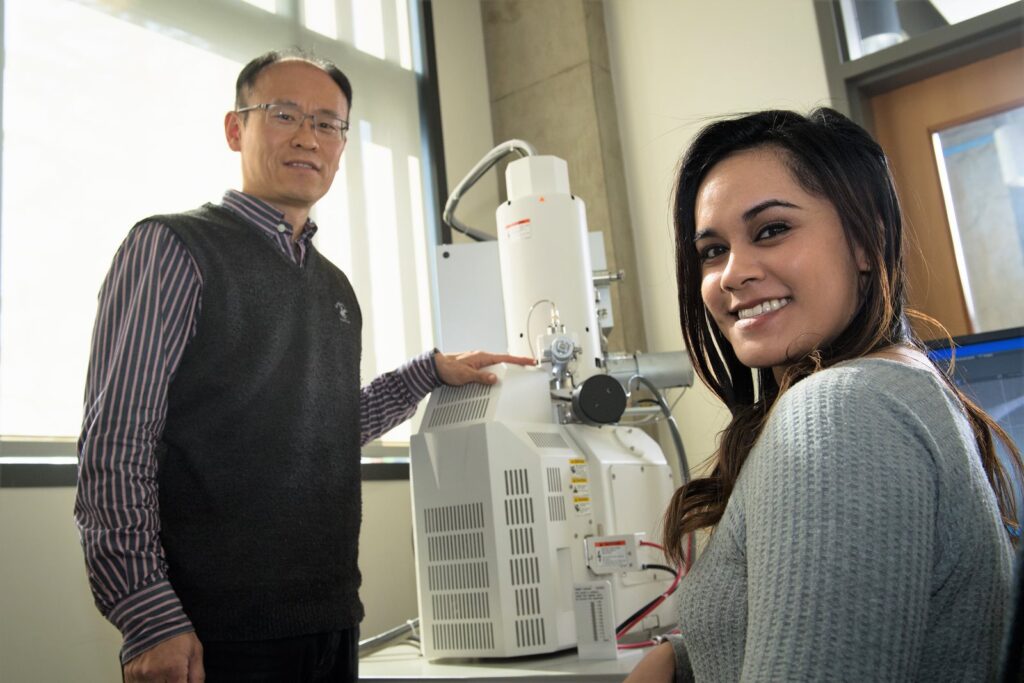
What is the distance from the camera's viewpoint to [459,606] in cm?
138

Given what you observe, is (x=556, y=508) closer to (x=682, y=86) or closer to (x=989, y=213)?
(x=989, y=213)

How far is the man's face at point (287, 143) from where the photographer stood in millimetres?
1474

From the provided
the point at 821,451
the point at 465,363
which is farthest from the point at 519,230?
the point at 821,451

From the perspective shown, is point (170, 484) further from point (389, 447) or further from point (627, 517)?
point (389, 447)

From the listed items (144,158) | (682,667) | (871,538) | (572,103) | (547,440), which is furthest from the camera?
(572,103)

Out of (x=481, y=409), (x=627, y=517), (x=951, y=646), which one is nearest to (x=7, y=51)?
(x=481, y=409)

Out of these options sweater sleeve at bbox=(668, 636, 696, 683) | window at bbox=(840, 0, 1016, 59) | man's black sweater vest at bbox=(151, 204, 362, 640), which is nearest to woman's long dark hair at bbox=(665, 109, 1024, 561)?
sweater sleeve at bbox=(668, 636, 696, 683)

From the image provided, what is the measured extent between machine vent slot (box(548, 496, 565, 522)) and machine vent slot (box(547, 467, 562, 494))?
0.04 ft

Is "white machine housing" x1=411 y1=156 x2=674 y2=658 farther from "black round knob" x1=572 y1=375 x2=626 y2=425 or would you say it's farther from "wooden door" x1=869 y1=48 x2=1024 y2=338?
"wooden door" x1=869 y1=48 x2=1024 y2=338

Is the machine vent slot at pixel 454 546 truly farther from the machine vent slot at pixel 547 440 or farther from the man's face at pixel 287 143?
the man's face at pixel 287 143

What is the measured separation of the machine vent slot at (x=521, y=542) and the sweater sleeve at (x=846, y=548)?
752 millimetres

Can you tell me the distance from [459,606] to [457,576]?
5 centimetres

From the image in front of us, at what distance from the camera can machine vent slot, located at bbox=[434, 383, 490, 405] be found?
1497 mm

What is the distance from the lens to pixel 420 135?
3156mm
